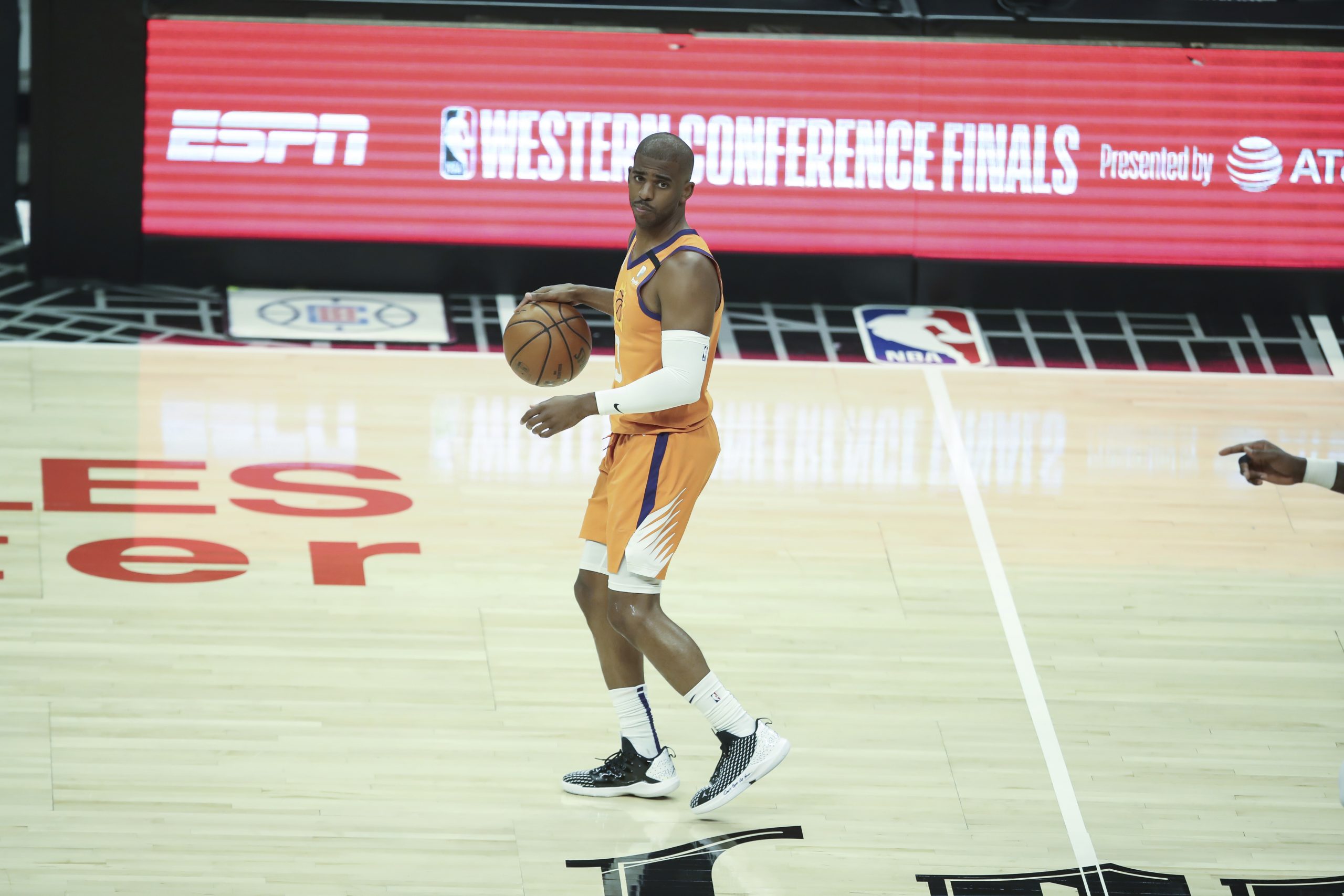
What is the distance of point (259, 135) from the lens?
28.9ft

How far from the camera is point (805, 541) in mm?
6449

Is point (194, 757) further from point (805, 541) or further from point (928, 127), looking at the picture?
point (928, 127)

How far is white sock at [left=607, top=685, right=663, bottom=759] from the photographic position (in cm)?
459

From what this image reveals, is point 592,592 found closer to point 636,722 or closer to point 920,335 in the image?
point 636,722

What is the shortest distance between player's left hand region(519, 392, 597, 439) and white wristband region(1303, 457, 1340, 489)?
5.49ft

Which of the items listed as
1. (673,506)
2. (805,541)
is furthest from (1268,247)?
(673,506)

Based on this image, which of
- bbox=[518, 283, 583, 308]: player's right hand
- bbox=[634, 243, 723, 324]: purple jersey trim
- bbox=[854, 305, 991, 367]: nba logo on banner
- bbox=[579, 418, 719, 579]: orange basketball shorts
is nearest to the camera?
bbox=[634, 243, 723, 324]: purple jersey trim

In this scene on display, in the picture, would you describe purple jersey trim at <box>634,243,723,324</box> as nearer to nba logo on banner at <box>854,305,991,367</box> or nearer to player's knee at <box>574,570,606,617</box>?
player's knee at <box>574,570,606,617</box>

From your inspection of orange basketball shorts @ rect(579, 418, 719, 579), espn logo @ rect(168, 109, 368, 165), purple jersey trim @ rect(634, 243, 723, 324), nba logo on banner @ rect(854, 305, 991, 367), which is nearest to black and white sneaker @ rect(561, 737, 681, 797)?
orange basketball shorts @ rect(579, 418, 719, 579)

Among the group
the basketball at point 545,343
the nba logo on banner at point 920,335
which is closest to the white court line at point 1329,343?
the nba logo on banner at point 920,335

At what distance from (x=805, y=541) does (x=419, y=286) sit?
347 cm

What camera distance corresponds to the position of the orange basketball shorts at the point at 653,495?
171 inches

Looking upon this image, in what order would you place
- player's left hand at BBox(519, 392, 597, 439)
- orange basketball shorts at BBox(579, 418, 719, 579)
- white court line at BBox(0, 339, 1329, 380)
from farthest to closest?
white court line at BBox(0, 339, 1329, 380), orange basketball shorts at BBox(579, 418, 719, 579), player's left hand at BBox(519, 392, 597, 439)

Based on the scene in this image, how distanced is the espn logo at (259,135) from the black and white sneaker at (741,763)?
5.32m
